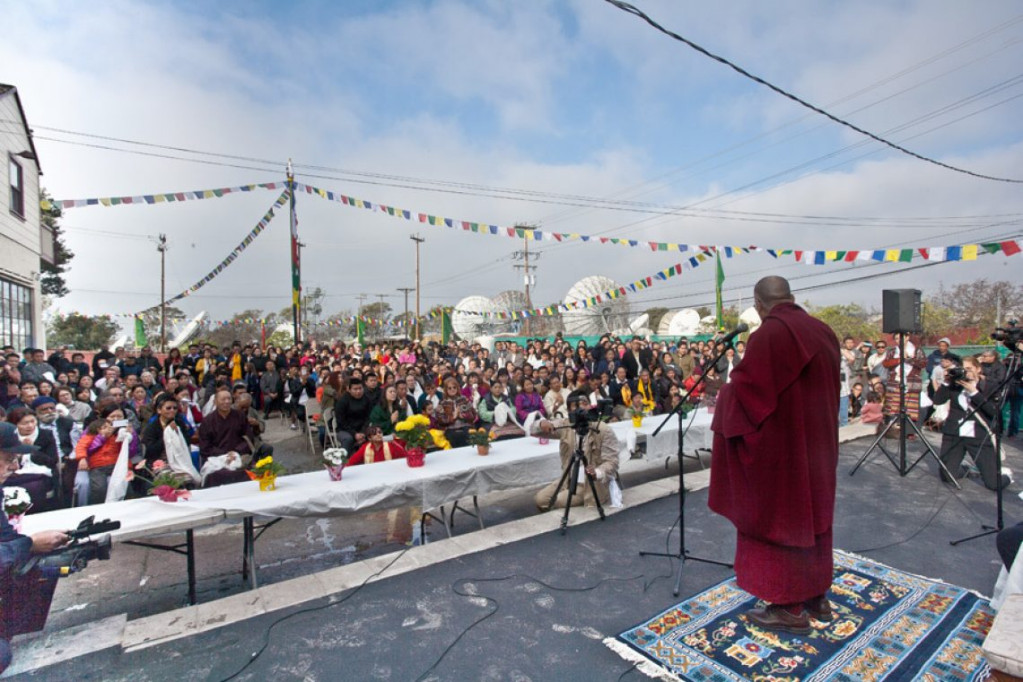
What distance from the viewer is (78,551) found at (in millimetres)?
3076

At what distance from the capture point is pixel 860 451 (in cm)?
750

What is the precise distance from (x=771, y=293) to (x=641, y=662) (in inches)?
77.2

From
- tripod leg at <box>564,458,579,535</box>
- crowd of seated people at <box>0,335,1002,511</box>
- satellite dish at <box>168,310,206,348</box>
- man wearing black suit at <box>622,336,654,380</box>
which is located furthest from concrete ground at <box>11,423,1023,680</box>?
satellite dish at <box>168,310,206,348</box>

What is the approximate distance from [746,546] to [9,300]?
15.5m

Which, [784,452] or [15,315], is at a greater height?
[15,315]

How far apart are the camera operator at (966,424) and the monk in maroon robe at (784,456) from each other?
425 centimetres

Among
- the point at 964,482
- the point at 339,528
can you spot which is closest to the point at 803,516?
the point at 339,528

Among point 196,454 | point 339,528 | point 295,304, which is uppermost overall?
point 295,304

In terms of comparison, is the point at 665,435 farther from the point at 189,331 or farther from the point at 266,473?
the point at 189,331

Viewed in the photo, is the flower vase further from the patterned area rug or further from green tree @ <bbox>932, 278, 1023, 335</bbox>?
green tree @ <bbox>932, 278, 1023, 335</bbox>

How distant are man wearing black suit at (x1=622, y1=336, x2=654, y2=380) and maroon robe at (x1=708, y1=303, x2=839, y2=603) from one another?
7.96 m

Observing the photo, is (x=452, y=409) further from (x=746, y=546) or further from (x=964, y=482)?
(x=964, y=482)

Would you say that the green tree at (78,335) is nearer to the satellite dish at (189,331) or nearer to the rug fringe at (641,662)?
the satellite dish at (189,331)

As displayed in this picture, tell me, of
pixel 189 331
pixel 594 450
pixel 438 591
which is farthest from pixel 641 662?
pixel 189 331
